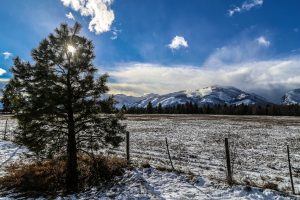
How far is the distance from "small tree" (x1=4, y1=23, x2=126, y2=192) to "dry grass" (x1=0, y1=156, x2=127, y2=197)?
0.59 meters

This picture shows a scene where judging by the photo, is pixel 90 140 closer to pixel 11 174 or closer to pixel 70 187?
pixel 70 187

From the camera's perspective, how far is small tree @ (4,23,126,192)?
43.2ft

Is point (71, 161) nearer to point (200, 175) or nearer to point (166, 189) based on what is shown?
point (166, 189)

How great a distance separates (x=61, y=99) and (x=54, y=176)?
390 cm

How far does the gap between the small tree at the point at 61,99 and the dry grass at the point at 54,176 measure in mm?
589

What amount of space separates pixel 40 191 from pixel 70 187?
1305 mm

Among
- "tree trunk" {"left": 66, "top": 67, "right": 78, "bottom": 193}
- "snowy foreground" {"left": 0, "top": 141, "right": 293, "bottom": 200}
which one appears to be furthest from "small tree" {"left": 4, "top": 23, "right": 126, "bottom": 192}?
"snowy foreground" {"left": 0, "top": 141, "right": 293, "bottom": 200}

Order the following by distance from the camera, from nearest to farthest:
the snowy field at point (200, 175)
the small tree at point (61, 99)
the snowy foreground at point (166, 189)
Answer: the snowy foreground at point (166, 189) → the snowy field at point (200, 175) → the small tree at point (61, 99)

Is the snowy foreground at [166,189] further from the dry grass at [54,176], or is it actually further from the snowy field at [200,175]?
the dry grass at [54,176]

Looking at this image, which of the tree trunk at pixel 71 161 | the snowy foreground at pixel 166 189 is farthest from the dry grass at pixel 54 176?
the snowy foreground at pixel 166 189

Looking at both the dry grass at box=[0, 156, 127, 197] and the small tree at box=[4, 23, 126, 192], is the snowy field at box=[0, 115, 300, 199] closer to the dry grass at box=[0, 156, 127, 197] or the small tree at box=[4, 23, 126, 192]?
the dry grass at box=[0, 156, 127, 197]

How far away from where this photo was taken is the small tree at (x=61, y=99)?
43.2 feet

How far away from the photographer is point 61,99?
43.7 feet

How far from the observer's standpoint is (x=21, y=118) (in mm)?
13125
